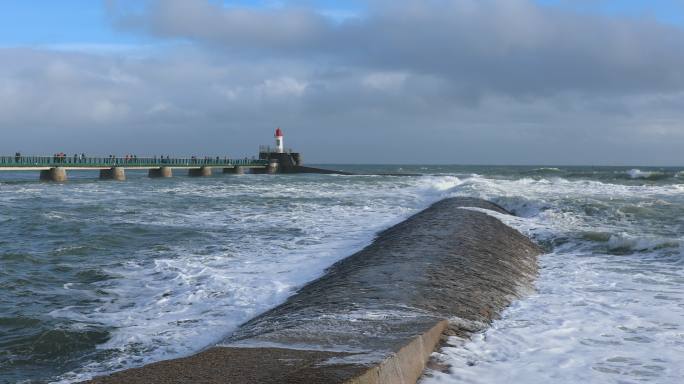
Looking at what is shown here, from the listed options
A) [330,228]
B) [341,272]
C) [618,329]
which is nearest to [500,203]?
[330,228]

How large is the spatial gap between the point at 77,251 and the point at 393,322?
28.2 feet

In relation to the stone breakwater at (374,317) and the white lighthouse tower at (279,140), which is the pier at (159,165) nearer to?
the white lighthouse tower at (279,140)

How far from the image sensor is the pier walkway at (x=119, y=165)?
42.4 m

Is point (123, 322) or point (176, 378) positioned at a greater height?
point (176, 378)

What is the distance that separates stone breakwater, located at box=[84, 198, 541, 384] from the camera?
395cm

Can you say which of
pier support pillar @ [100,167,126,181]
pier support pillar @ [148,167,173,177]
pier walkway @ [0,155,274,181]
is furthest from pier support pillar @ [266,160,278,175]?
pier support pillar @ [100,167,126,181]

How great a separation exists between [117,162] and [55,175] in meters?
9.10

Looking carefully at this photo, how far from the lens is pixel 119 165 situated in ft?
163

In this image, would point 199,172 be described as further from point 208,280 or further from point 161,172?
point 208,280

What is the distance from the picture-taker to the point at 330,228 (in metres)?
15.2

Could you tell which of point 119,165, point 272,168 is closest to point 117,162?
point 119,165

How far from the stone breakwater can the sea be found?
0.30 meters

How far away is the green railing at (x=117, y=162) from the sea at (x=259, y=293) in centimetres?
2737

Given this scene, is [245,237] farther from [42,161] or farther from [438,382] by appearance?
[42,161]
